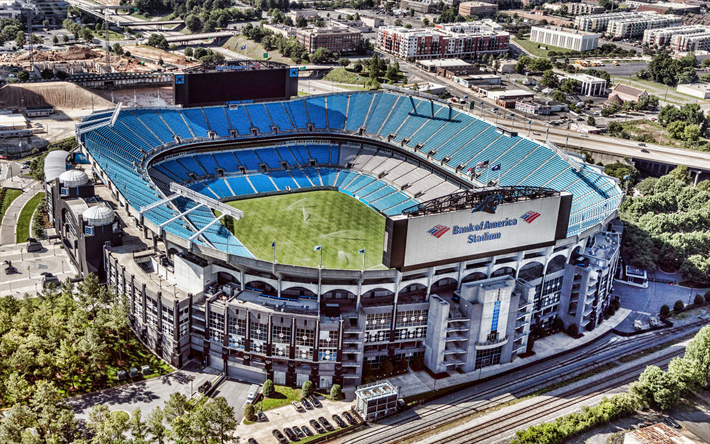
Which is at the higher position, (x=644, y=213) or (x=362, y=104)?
(x=362, y=104)

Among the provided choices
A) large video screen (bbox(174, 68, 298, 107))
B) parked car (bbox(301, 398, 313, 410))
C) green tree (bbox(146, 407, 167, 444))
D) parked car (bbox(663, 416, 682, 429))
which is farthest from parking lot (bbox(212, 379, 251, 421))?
large video screen (bbox(174, 68, 298, 107))

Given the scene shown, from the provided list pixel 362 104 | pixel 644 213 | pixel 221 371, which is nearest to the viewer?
pixel 221 371

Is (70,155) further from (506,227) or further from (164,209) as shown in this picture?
(506,227)

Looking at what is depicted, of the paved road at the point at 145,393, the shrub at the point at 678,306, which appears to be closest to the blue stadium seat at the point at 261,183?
the paved road at the point at 145,393

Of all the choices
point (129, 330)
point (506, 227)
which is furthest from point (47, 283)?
point (506, 227)

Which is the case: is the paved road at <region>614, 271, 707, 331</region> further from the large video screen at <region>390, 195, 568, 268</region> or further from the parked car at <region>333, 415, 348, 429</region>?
the parked car at <region>333, 415, 348, 429</region>

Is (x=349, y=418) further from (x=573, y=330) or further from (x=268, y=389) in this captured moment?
(x=573, y=330)

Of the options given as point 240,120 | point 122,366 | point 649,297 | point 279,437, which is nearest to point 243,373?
point 279,437
